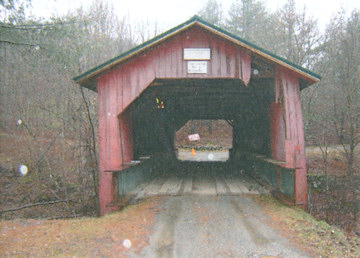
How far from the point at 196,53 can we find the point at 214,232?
3.94m

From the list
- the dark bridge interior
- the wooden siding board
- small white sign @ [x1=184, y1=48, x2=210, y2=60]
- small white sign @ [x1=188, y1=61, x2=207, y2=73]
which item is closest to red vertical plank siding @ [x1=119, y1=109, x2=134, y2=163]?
the dark bridge interior

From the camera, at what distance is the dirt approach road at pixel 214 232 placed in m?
4.53

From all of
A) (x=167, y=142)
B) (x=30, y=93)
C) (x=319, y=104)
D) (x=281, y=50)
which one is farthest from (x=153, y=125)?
(x=281, y=50)

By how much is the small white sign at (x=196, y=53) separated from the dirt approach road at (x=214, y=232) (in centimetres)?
330

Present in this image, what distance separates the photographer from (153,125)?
492 inches

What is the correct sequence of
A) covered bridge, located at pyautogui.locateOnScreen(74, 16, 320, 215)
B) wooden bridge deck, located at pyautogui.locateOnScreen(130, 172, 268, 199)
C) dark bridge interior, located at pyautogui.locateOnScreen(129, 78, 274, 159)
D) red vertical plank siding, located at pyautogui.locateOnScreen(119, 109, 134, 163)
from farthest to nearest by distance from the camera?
dark bridge interior, located at pyautogui.locateOnScreen(129, 78, 274, 159) → wooden bridge deck, located at pyautogui.locateOnScreen(130, 172, 268, 199) → red vertical plank siding, located at pyautogui.locateOnScreen(119, 109, 134, 163) → covered bridge, located at pyautogui.locateOnScreen(74, 16, 320, 215)

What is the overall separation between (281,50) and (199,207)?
13.4 metres

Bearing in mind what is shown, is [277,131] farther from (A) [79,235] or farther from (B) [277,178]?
(A) [79,235]

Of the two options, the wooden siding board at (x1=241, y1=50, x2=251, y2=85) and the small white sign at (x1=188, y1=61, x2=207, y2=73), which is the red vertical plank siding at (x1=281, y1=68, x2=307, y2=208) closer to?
the wooden siding board at (x1=241, y1=50, x2=251, y2=85)

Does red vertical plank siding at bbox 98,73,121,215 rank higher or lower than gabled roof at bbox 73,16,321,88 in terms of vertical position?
lower

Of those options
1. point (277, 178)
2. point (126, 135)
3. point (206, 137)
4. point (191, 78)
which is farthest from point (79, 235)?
point (206, 137)

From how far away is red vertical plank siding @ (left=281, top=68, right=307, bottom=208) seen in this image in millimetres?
7148

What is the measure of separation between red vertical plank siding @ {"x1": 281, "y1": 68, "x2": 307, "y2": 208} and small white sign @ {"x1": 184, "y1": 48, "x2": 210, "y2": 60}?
1.79m

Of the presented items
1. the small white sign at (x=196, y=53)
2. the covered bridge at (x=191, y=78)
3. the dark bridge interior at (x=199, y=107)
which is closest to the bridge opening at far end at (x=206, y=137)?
the dark bridge interior at (x=199, y=107)
